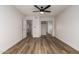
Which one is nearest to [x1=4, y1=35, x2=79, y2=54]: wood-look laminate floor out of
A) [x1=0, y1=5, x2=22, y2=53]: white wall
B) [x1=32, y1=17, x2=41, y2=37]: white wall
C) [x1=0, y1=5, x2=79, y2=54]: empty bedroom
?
[x1=0, y1=5, x2=79, y2=54]: empty bedroom

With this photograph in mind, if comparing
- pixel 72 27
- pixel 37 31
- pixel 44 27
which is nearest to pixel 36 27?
pixel 37 31

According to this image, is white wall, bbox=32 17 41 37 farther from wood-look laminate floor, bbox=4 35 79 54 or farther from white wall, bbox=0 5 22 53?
white wall, bbox=0 5 22 53

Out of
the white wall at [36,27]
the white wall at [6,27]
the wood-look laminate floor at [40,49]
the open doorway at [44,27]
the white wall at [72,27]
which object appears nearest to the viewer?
the white wall at [6,27]

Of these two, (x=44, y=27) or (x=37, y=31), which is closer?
(x=37, y=31)

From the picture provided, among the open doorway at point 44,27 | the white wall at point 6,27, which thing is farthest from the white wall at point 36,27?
the white wall at point 6,27

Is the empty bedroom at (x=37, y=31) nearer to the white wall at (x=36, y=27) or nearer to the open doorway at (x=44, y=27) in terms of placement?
the white wall at (x=36, y=27)

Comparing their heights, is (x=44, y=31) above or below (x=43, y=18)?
below

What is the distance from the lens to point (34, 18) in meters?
10.7

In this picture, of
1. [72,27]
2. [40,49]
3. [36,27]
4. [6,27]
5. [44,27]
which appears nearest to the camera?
[6,27]

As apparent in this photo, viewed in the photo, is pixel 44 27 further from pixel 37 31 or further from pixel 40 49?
pixel 40 49

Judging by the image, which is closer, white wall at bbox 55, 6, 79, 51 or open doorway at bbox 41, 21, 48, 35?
white wall at bbox 55, 6, 79, 51
